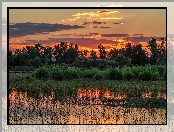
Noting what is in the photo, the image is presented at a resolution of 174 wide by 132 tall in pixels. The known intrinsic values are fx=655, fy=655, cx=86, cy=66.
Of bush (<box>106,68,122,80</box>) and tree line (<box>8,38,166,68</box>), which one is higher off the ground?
tree line (<box>8,38,166,68</box>)

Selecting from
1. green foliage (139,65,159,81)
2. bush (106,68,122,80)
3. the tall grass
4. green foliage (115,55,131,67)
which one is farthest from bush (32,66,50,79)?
green foliage (139,65,159,81)

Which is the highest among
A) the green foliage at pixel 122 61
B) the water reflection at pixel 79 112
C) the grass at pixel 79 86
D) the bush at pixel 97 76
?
the green foliage at pixel 122 61

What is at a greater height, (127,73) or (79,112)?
(127,73)

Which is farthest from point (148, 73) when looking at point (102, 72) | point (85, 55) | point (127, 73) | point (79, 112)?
point (79, 112)

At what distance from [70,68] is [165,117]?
3.90 ft

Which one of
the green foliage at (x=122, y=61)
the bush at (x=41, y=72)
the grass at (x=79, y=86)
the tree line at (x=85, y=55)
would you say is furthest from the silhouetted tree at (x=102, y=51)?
the bush at (x=41, y=72)

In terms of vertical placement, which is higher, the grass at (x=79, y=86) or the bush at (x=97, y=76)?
the bush at (x=97, y=76)

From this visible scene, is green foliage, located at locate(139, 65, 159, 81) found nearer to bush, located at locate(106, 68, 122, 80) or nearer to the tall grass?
the tall grass

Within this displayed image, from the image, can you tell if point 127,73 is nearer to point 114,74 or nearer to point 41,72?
point 114,74

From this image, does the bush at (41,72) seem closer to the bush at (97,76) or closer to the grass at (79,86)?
the grass at (79,86)

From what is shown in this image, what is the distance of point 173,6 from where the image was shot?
23.5 ft

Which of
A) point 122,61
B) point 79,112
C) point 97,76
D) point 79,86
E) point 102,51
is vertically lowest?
point 79,112

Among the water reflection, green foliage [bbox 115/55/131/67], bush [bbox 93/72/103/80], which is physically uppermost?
green foliage [bbox 115/55/131/67]

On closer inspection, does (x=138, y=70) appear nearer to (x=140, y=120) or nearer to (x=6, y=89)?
(x=140, y=120)
